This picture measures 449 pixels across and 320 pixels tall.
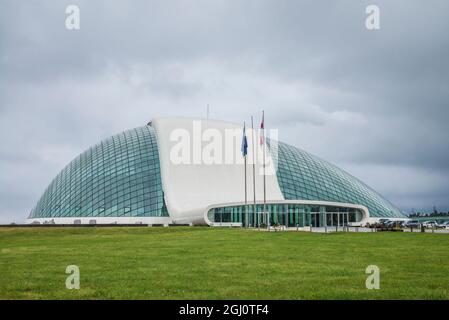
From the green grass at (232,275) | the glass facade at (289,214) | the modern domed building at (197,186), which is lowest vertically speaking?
the green grass at (232,275)

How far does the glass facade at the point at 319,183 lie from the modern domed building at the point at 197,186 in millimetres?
159

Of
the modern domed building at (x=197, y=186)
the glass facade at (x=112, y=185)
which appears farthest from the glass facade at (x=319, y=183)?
the glass facade at (x=112, y=185)

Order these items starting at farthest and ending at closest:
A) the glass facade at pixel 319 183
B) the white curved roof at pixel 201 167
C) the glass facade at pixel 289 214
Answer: the glass facade at pixel 319 183, the white curved roof at pixel 201 167, the glass facade at pixel 289 214

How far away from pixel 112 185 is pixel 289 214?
23455mm

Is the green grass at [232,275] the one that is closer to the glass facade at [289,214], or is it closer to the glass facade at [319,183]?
the glass facade at [289,214]

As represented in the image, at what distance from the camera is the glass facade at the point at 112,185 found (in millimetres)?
65250

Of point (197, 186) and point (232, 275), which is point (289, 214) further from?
point (232, 275)

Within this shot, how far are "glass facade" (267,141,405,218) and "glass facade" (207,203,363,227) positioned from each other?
5.89 feet

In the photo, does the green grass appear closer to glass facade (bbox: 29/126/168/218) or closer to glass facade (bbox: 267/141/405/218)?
glass facade (bbox: 29/126/168/218)

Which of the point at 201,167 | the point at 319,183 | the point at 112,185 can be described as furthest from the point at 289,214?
the point at 112,185
